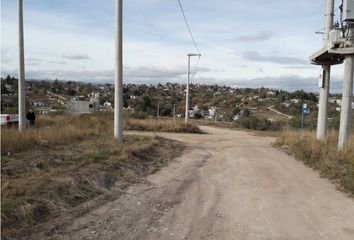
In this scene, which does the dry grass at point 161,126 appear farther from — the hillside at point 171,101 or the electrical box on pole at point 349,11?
the electrical box on pole at point 349,11

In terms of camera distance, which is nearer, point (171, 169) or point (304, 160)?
point (171, 169)

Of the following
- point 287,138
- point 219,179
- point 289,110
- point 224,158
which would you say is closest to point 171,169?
point 219,179

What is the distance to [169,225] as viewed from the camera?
679 cm

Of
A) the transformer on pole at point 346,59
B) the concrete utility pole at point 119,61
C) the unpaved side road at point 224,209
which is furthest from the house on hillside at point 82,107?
the unpaved side road at point 224,209

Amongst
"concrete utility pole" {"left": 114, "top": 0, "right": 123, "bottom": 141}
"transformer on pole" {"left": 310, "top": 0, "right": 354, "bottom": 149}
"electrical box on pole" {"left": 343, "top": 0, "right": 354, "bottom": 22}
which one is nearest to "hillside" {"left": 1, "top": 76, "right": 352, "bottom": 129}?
"concrete utility pole" {"left": 114, "top": 0, "right": 123, "bottom": 141}

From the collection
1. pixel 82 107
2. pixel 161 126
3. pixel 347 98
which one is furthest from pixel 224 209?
pixel 82 107

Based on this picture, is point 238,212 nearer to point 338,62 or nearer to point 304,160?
point 304,160

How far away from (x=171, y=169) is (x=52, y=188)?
522 centimetres

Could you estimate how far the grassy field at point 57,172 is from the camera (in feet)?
21.8

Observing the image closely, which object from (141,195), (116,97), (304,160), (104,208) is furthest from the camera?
(116,97)

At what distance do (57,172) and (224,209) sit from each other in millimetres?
3609

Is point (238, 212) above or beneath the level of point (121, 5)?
beneath

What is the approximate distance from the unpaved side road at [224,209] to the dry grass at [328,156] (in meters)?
0.46

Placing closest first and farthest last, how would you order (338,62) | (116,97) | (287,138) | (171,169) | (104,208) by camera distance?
(104,208) < (171,169) < (116,97) < (338,62) < (287,138)
